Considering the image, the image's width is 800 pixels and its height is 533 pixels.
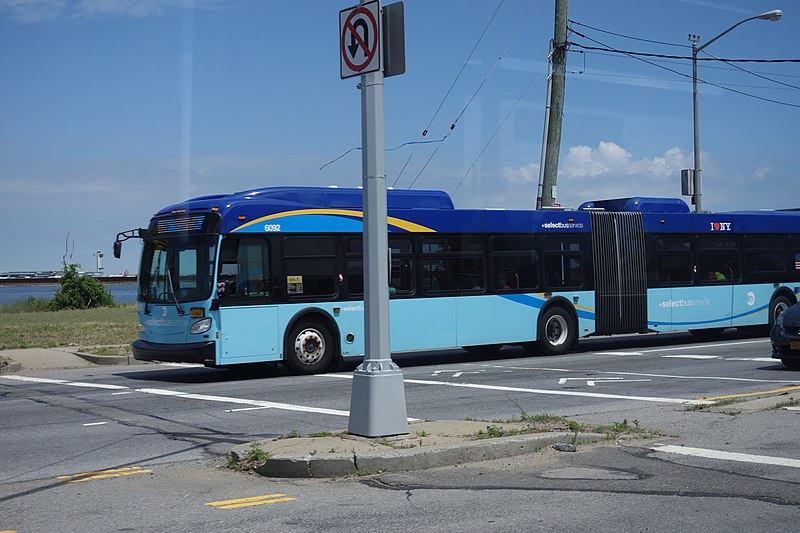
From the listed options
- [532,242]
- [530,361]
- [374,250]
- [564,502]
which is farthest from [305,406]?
[532,242]

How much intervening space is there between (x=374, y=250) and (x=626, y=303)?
566 inches

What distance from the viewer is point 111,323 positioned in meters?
34.8

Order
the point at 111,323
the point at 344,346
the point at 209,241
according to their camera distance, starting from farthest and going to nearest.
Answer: the point at 111,323, the point at 344,346, the point at 209,241

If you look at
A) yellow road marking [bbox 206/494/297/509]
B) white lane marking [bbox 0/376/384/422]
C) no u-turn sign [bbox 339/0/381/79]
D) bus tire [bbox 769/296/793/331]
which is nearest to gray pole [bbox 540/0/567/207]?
bus tire [bbox 769/296/793/331]

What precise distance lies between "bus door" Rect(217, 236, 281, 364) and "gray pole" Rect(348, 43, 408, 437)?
8.06 meters

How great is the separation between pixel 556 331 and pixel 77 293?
36967mm

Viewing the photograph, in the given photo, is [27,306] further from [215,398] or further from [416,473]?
[416,473]

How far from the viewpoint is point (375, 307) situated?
9250mm

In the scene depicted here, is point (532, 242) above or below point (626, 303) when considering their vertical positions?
above

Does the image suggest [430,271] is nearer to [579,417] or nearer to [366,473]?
[579,417]

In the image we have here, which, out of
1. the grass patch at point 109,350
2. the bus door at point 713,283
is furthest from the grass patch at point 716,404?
the grass patch at point 109,350

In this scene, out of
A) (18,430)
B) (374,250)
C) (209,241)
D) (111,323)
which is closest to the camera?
(374,250)

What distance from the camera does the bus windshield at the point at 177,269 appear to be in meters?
17.1

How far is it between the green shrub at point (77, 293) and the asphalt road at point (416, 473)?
3615 cm
